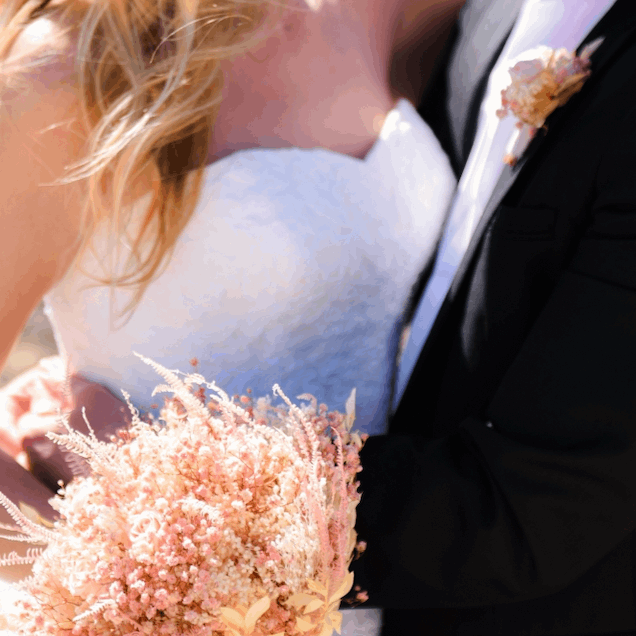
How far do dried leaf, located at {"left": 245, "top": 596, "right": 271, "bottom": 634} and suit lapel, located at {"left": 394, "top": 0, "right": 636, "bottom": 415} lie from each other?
636 millimetres

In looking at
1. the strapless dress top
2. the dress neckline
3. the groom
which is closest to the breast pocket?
the groom

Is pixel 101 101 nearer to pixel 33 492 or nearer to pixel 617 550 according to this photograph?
pixel 33 492

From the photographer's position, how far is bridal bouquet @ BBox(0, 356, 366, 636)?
1.90ft

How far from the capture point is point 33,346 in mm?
1338

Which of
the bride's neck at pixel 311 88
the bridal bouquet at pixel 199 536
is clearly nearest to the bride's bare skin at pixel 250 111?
the bride's neck at pixel 311 88

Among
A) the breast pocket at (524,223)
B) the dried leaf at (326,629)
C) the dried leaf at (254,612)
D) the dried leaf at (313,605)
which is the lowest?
the dried leaf at (326,629)

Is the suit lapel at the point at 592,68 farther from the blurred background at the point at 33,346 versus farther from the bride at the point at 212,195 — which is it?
the blurred background at the point at 33,346

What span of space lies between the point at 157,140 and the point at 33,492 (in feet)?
2.28

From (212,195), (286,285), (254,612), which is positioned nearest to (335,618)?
(254,612)

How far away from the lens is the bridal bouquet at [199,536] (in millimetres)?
578

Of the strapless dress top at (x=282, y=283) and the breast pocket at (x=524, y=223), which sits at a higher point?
the breast pocket at (x=524, y=223)

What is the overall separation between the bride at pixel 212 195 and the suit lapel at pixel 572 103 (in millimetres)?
229

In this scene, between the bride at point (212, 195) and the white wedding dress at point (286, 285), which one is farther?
the white wedding dress at point (286, 285)

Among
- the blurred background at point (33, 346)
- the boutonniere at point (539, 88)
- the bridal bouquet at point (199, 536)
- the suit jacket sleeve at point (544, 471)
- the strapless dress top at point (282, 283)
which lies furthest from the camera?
the blurred background at point (33, 346)
